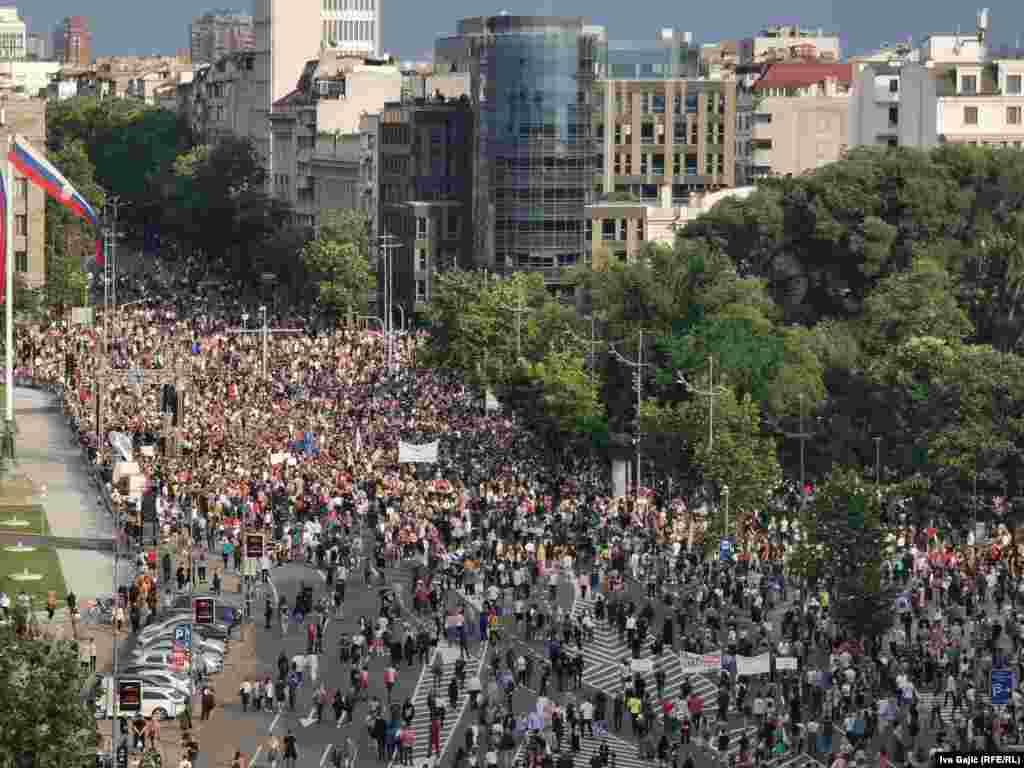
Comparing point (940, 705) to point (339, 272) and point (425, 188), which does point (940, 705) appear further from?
point (425, 188)

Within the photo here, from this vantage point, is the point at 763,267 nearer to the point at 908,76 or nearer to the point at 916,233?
the point at 916,233

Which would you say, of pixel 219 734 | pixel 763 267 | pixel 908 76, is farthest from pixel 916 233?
pixel 219 734

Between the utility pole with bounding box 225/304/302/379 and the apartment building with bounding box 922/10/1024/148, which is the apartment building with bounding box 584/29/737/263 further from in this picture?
the utility pole with bounding box 225/304/302/379

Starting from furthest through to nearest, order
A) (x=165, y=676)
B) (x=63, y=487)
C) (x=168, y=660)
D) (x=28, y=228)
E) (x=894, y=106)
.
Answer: (x=28, y=228) < (x=894, y=106) < (x=63, y=487) < (x=168, y=660) < (x=165, y=676)

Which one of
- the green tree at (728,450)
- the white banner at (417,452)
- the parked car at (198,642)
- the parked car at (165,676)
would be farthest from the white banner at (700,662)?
the white banner at (417,452)

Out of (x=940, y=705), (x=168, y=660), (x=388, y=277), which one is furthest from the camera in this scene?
(x=388, y=277)

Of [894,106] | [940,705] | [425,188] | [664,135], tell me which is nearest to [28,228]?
[425,188]

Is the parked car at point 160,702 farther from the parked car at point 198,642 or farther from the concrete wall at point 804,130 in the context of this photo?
the concrete wall at point 804,130

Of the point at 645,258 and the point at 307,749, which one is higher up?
the point at 645,258
